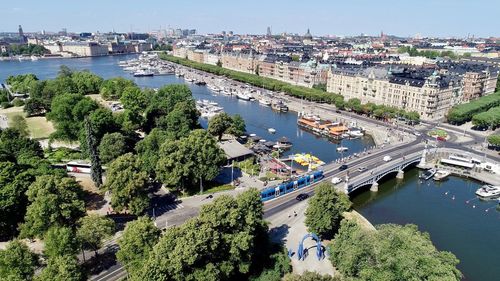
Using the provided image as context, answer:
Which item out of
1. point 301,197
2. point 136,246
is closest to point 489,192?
point 301,197

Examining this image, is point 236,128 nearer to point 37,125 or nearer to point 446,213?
point 446,213

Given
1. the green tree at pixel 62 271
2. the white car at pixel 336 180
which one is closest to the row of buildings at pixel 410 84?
the white car at pixel 336 180

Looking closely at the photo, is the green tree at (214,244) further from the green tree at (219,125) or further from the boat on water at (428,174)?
the boat on water at (428,174)

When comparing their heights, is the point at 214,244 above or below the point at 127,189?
below

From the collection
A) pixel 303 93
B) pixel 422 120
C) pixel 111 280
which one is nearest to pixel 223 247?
pixel 111 280

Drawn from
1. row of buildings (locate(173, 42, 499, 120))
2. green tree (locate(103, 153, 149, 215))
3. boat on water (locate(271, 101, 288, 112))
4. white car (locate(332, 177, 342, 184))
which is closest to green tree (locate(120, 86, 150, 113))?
boat on water (locate(271, 101, 288, 112))

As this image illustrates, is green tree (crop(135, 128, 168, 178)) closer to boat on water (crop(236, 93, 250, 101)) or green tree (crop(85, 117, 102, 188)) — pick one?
Result: green tree (crop(85, 117, 102, 188))
